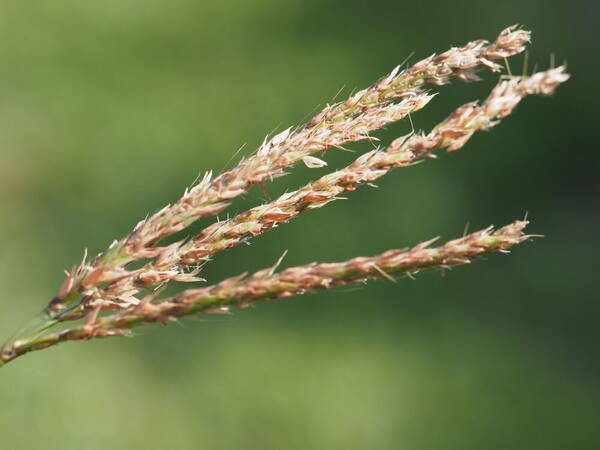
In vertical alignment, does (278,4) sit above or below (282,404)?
above

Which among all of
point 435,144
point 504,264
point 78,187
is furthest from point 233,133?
point 435,144

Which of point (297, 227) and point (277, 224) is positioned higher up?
point (277, 224)

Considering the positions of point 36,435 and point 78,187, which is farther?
point 78,187

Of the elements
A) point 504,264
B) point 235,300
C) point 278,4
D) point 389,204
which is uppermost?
point 235,300

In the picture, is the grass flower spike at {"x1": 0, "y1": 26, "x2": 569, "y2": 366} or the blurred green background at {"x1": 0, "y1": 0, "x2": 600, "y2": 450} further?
the blurred green background at {"x1": 0, "y1": 0, "x2": 600, "y2": 450}

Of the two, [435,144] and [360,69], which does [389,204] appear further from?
[435,144]

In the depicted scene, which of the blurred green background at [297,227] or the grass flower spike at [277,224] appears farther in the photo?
the blurred green background at [297,227]

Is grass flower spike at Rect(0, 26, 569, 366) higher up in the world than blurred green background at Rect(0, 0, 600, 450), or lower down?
higher up

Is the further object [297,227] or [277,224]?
[297,227]
